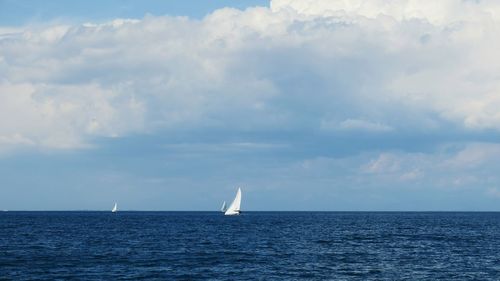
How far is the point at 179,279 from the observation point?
61.8 meters

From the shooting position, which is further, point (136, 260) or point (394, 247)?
point (394, 247)

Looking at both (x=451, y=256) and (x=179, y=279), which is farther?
(x=451, y=256)

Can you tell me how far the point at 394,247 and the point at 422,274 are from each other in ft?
105

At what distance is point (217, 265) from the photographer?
241 ft

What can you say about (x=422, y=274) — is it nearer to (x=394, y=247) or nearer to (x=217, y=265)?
(x=217, y=265)

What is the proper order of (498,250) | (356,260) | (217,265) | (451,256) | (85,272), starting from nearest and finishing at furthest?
(85,272), (217,265), (356,260), (451,256), (498,250)

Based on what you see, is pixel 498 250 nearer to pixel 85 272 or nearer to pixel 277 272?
pixel 277 272

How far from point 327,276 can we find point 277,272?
588 cm

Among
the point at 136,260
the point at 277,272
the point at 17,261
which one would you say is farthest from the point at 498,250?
the point at 17,261

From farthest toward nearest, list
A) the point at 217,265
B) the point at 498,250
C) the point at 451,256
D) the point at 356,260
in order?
the point at 498,250 < the point at 451,256 < the point at 356,260 < the point at 217,265

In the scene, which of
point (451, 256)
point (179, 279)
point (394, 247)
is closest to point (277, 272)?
point (179, 279)

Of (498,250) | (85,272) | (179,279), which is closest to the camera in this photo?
(179,279)

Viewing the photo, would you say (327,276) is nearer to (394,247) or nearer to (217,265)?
(217,265)

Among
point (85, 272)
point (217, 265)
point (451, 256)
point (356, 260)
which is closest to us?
point (85, 272)
